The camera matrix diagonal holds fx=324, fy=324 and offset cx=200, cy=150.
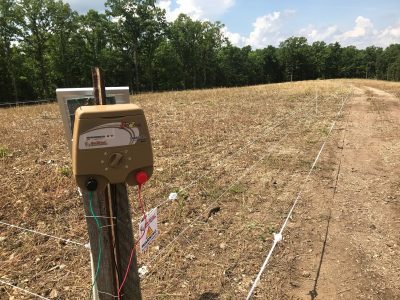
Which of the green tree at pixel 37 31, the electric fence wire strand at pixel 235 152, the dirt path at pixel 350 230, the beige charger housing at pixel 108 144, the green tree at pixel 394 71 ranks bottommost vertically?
the dirt path at pixel 350 230

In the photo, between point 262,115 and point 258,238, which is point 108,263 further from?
point 262,115

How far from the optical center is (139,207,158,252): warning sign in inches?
92.4

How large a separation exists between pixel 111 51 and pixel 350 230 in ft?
168

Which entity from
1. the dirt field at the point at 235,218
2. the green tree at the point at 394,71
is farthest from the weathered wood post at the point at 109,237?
the green tree at the point at 394,71

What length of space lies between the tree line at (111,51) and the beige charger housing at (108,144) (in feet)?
147

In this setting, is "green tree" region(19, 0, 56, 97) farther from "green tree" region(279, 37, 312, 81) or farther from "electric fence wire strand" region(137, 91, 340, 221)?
"green tree" region(279, 37, 312, 81)

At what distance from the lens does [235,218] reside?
16.0 ft

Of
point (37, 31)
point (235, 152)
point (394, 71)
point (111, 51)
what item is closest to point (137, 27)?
point (111, 51)

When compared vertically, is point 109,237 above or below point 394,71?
below

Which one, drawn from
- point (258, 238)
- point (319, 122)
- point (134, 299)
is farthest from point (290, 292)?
point (319, 122)

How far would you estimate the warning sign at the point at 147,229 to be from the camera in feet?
7.70

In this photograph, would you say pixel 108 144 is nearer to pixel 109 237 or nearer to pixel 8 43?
pixel 109 237

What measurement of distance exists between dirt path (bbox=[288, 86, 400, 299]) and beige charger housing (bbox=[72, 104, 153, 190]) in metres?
2.54

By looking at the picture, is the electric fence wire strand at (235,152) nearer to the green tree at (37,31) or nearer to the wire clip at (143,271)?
the wire clip at (143,271)
